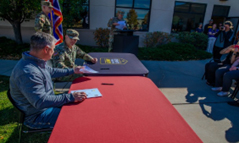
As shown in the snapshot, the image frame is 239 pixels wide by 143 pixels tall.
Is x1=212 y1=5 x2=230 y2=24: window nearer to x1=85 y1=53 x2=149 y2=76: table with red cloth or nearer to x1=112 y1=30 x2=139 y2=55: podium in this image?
x1=112 y1=30 x2=139 y2=55: podium

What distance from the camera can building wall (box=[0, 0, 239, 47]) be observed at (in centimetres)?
754

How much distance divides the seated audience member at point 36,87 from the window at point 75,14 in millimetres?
5869

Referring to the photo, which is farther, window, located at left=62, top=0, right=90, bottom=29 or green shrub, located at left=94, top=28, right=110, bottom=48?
green shrub, located at left=94, top=28, right=110, bottom=48

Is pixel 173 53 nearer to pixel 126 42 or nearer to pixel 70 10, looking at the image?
pixel 126 42

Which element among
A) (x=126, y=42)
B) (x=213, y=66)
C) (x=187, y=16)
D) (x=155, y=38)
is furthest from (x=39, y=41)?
(x=187, y=16)

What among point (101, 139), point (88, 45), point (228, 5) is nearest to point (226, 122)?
point (101, 139)

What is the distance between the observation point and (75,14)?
714cm

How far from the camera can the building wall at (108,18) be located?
754 centimetres

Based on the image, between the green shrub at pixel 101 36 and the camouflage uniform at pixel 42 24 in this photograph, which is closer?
the camouflage uniform at pixel 42 24

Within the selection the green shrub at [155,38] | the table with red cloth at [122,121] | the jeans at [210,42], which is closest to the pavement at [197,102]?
the table with red cloth at [122,121]

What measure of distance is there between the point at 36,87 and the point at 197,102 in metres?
3.17

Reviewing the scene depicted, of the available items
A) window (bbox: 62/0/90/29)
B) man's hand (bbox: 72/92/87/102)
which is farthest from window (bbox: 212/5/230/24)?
man's hand (bbox: 72/92/87/102)

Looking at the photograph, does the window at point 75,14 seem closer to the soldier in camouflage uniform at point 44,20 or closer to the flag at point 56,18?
the flag at point 56,18

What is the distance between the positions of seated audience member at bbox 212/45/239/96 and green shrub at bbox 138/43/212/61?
10.3ft
